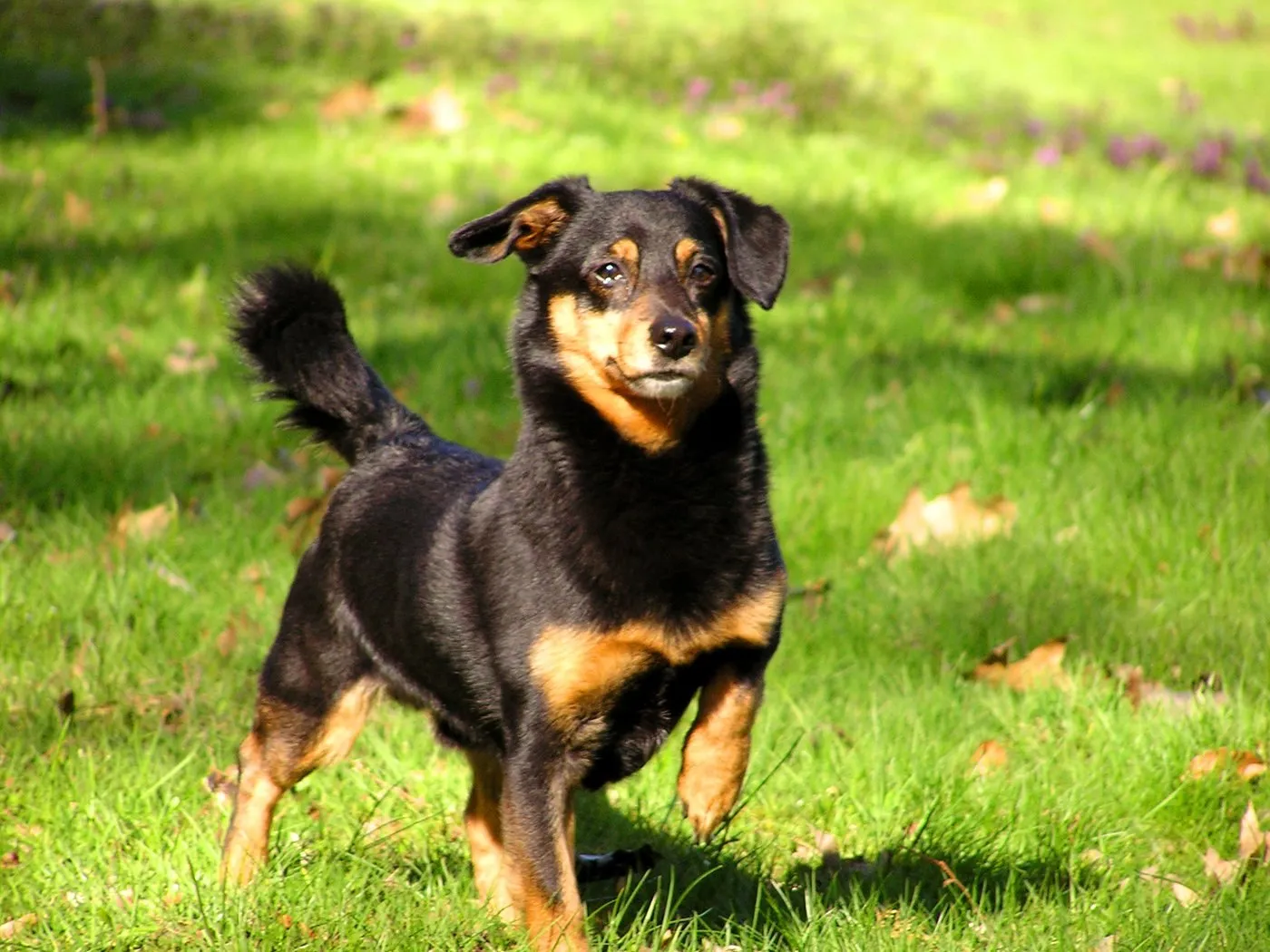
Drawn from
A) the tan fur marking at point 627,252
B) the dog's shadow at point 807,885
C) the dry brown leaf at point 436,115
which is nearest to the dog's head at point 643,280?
Result: the tan fur marking at point 627,252

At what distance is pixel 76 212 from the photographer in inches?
311

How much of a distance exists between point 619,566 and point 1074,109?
11.8m

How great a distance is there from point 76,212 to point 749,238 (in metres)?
5.34

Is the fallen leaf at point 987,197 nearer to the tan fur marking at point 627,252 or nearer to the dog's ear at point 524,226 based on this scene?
the dog's ear at point 524,226

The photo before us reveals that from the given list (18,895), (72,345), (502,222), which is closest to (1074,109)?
(72,345)

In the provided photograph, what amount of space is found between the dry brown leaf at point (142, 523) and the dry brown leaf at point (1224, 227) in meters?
5.85

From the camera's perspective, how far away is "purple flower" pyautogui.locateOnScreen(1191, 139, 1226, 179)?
34.2ft

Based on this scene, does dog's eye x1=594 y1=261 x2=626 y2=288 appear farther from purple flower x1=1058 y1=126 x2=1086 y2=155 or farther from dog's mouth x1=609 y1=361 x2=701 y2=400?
purple flower x1=1058 y1=126 x2=1086 y2=155

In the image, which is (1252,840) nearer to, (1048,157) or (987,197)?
(987,197)

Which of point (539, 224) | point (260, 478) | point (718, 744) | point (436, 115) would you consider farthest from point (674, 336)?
point (436, 115)

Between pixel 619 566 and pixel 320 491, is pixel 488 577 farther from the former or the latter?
pixel 320 491

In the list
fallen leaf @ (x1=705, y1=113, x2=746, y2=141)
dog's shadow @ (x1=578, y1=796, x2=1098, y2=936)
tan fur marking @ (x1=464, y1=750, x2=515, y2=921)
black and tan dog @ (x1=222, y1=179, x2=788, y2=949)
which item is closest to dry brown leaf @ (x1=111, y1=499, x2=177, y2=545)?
black and tan dog @ (x1=222, y1=179, x2=788, y2=949)

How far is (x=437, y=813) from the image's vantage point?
377 centimetres

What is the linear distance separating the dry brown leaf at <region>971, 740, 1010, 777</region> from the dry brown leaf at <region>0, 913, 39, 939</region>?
225cm
